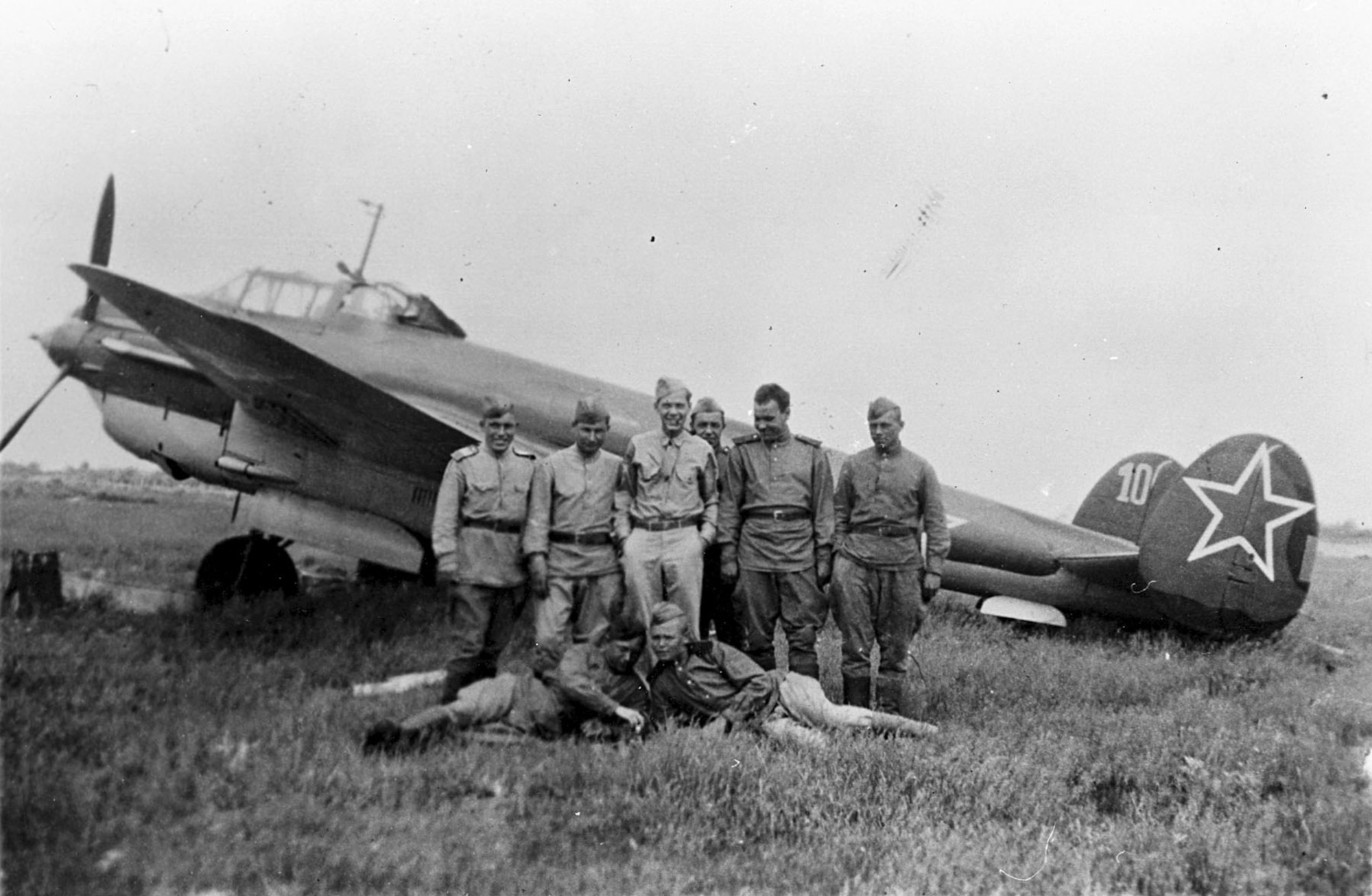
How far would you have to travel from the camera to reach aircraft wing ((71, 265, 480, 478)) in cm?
634

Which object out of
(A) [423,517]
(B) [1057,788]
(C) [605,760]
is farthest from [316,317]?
(B) [1057,788]

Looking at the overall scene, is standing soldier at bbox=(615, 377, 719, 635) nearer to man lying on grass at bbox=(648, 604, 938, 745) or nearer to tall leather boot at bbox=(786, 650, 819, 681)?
man lying on grass at bbox=(648, 604, 938, 745)

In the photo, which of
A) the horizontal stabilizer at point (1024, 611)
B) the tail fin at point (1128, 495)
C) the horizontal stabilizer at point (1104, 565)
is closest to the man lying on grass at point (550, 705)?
the horizontal stabilizer at point (1024, 611)

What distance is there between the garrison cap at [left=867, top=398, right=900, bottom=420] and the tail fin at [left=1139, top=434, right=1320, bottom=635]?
3579mm

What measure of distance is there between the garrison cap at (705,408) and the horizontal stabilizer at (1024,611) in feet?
12.8

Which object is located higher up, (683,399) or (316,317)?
(316,317)

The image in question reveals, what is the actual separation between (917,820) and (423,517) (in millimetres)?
5485

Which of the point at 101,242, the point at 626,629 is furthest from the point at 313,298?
the point at 626,629

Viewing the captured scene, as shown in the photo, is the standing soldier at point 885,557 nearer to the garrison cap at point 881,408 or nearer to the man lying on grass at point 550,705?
the garrison cap at point 881,408

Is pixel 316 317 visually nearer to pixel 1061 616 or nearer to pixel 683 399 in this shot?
pixel 683 399

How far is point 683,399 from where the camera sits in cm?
531

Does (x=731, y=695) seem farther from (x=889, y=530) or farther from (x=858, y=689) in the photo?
(x=889, y=530)

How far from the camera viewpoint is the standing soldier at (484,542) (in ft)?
16.4

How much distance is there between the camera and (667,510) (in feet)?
17.4
